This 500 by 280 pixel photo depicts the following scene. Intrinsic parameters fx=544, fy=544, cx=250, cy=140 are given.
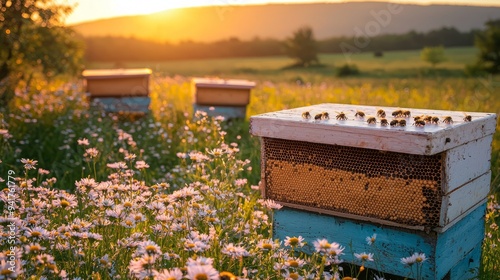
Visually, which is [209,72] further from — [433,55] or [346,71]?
[433,55]

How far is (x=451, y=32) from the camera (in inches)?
1687

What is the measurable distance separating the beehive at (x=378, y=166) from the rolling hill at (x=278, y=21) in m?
32.6

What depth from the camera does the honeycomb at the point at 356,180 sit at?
10.3 feet

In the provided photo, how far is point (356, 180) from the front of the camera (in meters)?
3.33

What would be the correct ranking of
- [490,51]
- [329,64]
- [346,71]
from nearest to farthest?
[346,71], [490,51], [329,64]

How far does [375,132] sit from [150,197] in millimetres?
1747

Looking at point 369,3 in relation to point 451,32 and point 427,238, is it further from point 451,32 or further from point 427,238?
point 427,238

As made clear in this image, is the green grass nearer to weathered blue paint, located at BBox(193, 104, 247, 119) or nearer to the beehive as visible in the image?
weathered blue paint, located at BBox(193, 104, 247, 119)

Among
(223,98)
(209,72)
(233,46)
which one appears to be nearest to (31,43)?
(223,98)

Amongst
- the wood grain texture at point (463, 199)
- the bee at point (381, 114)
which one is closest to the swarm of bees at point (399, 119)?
the bee at point (381, 114)

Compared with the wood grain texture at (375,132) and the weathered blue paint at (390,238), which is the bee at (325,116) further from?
the weathered blue paint at (390,238)

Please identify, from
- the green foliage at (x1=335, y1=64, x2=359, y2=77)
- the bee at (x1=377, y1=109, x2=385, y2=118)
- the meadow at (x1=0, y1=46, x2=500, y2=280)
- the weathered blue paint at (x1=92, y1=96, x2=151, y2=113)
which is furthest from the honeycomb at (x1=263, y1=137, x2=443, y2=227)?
the green foliage at (x1=335, y1=64, x2=359, y2=77)

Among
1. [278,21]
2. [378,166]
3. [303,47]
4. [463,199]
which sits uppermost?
[278,21]

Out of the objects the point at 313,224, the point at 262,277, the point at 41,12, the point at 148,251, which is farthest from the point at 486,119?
the point at 41,12
